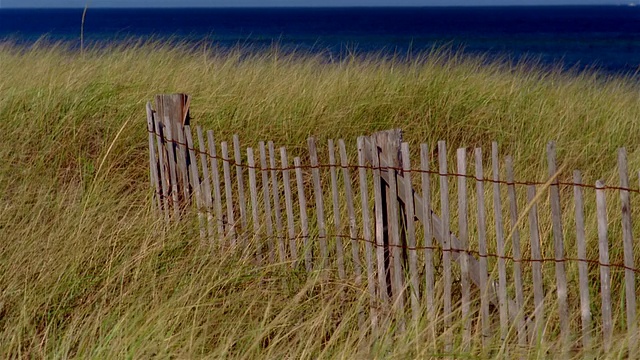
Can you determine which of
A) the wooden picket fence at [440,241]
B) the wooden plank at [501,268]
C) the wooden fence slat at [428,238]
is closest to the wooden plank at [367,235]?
the wooden picket fence at [440,241]

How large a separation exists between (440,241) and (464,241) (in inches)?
5.5

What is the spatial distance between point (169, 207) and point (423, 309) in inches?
62.2

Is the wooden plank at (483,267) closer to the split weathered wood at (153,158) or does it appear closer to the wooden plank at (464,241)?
the wooden plank at (464,241)

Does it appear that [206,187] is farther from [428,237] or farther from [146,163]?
[146,163]

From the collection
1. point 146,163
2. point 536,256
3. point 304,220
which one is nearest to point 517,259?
point 536,256

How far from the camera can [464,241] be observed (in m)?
2.99

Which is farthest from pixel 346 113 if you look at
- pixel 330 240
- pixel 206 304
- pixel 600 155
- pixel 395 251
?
pixel 206 304

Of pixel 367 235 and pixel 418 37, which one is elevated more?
pixel 418 37

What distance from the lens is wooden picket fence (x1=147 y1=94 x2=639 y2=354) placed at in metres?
2.86

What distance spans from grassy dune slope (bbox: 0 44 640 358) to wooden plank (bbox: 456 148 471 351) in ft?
0.53

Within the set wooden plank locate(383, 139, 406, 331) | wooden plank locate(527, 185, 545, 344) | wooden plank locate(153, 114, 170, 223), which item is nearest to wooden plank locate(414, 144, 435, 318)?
wooden plank locate(383, 139, 406, 331)

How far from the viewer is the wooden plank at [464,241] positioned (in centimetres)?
291

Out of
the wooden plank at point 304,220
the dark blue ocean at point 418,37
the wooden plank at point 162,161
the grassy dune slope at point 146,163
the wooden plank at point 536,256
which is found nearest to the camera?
the wooden plank at point 536,256

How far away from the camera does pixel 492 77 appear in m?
7.39
